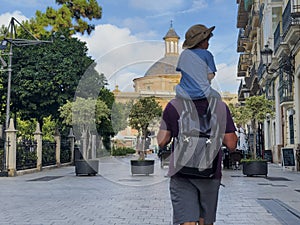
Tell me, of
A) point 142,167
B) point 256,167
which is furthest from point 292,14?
point 142,167

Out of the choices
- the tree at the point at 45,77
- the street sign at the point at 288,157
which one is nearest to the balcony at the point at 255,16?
the tree at the point at 45,77

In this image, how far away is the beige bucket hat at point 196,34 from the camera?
9.86 feet

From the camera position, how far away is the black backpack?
2.80 metres

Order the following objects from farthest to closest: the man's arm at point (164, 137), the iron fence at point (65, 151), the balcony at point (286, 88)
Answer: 1. the iron fence at point (65, 151)
2. the balcony at point (286, 88)
3. the man's arm at point (164, 137)

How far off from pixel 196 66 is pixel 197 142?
1.61 feet

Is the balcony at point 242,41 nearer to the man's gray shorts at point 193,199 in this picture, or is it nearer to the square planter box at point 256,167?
the square planter box at point 256,167

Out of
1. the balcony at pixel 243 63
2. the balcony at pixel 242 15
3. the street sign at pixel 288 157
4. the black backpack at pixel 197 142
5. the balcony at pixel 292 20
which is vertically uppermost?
the balcony at pixel 242 15

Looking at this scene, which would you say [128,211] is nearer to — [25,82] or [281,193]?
[281,193]

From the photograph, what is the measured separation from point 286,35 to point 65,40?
45.2ft

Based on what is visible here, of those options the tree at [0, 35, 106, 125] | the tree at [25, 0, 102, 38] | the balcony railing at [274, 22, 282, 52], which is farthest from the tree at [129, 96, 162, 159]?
the tree at [25, 0, 102, 38]

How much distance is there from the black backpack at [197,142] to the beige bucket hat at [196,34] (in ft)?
1.32

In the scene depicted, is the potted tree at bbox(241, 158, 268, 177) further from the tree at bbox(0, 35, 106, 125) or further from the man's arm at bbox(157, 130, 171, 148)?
the man's arm at bbox(157, 130, 171, 148)

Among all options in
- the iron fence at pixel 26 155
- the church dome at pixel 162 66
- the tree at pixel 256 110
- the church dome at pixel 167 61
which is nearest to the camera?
the church dome at pixel 167 61

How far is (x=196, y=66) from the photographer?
294cm
